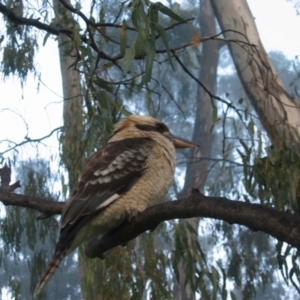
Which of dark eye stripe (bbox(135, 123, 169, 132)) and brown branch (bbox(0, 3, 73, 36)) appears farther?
brown branch (bbox(0, 3, 73, 36))

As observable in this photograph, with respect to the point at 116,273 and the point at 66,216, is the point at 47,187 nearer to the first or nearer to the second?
the point at 116,273

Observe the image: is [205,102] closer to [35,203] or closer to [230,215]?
[35,203]

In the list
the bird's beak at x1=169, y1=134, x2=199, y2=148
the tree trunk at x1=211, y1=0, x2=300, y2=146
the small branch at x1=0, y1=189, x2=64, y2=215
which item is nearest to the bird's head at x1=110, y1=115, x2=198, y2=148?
the bird's beak at x1=169, y1=134, x2=199, y2=148

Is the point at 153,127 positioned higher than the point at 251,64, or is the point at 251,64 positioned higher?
the point at 251,64

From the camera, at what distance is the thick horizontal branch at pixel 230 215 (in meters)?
1.26

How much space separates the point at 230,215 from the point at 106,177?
60 centimetres

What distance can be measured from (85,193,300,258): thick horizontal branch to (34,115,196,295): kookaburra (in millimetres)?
134

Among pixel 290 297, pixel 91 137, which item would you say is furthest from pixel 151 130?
pixel 290 297

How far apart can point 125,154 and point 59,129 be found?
172 cm

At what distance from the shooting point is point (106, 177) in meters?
1.91

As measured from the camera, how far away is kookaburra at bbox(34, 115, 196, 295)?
5.91ft

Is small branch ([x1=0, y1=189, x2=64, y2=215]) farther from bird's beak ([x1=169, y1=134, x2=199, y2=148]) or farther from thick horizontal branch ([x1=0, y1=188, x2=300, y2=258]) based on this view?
bird's beak ([x1=169, y1=134, x2=199, y2=148])

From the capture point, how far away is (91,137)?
6.84 feet

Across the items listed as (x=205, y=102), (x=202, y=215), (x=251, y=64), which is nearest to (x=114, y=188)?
(x=202, y=215)
